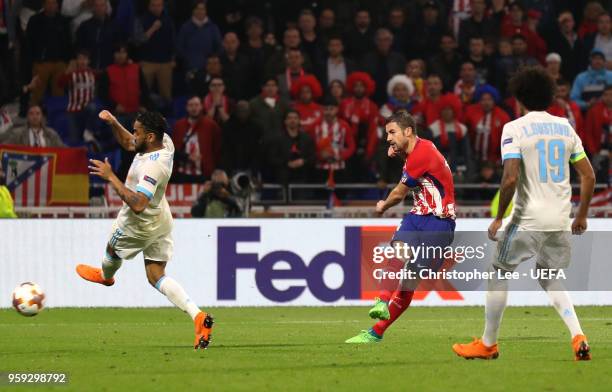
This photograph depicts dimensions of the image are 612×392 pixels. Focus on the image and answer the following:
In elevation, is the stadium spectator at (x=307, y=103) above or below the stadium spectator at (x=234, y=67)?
below

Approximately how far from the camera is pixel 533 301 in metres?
20.0

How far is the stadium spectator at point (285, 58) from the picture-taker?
2356 centimetres

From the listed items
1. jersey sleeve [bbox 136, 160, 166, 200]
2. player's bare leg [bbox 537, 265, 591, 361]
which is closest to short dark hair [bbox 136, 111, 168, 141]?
jersey sleeve [bbox 136, 160, 166, 200]

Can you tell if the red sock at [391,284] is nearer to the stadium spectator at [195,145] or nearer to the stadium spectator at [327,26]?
the stadium spectator at [195,145]

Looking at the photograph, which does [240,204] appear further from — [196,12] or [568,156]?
[568,156]

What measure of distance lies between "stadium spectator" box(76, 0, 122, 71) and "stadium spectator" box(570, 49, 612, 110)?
26.1ft

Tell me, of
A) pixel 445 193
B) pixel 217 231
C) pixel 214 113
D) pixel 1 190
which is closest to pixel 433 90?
pixel 214 113

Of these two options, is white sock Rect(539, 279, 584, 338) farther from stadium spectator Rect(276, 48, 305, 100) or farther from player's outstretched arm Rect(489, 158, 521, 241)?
stadium spectator Rect(276, 48, 305, 100)

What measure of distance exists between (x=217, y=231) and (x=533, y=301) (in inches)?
183

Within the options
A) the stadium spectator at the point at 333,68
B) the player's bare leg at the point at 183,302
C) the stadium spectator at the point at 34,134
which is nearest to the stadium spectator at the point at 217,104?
the stadium spectator at the point at 333,68

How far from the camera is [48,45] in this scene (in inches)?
928

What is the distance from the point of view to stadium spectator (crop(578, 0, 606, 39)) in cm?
2559

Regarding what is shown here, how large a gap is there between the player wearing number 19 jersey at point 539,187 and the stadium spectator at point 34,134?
39.6 feet

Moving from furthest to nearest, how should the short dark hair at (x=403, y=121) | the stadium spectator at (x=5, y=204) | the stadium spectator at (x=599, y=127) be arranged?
the stadium spectator at (x=599, y=127)
the stadium spectator at (x=5, y=204)
the short dark hair at (x=403, y=121)
